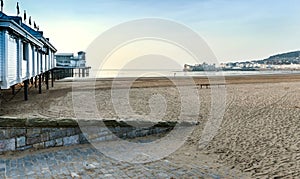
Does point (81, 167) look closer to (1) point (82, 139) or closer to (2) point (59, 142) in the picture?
(2) point (59, 142)

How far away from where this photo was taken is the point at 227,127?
9945mm

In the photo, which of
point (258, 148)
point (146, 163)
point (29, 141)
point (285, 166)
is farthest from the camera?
point (258, 148)

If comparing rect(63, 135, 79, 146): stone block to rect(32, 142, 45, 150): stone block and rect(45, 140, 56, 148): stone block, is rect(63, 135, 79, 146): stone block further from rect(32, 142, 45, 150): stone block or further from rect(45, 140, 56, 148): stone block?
rect(32, 142, 45, 150): stone block

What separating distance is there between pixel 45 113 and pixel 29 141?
443cm

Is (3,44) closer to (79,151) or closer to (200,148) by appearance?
(79,151)

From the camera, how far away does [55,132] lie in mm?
7371

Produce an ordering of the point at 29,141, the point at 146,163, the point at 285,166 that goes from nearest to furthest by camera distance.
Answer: the point at 285,166
the point at 146,163
the point at 29,141

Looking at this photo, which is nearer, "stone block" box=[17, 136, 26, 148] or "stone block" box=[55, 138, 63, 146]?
"stone block" box=[17, 136, 26, 148]

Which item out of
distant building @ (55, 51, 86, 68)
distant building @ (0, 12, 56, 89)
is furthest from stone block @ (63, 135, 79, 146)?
distant building @ (55, 51, 86, 68)

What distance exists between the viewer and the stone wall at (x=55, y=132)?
6.77 meters

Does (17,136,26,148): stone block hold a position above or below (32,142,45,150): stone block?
above

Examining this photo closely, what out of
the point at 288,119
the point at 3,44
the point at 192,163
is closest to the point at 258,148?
the point at 192,163

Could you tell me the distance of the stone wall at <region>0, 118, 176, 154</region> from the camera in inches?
267

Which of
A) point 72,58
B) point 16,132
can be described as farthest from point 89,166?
point 72,58
